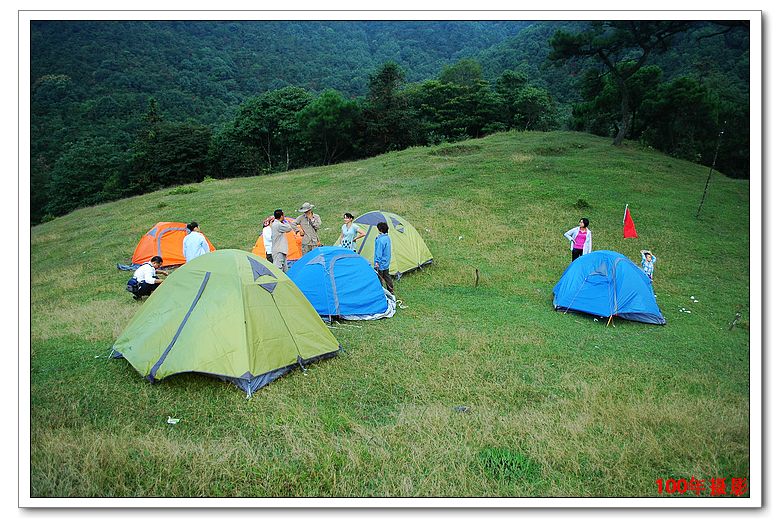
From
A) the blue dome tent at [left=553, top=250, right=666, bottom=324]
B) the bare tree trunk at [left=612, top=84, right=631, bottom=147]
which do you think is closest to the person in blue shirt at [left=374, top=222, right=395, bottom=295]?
the blue dome tent at [left=553, top=250, right=666, bottom=324]

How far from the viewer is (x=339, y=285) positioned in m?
9.48

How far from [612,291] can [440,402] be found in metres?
5.60

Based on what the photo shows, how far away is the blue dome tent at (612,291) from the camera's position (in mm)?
9781

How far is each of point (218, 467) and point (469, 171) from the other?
23.9 metres

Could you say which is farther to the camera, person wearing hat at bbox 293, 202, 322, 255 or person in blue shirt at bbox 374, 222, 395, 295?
person wearing hat at bbox 293, 202, 322, 255

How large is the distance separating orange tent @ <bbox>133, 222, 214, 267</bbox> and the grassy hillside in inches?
39.5

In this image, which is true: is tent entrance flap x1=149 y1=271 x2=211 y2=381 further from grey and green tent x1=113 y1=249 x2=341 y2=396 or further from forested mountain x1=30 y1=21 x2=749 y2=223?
forested mountain x1=30 y1=21 x2=749 y2=223

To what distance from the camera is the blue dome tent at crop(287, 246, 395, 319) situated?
9359 millimetres

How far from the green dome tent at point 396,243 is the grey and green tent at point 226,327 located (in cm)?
602

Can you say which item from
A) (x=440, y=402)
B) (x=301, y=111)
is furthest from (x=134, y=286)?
(x=301, y=111)

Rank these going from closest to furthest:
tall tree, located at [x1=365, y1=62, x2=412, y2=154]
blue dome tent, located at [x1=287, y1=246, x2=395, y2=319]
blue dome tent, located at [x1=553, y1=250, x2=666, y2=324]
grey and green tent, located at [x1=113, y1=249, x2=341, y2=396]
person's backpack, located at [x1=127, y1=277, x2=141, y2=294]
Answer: grey and green tent, located at [x1=113, y1=249, x2=341, y2=396]
blue dome tent, located at [x1=287, y1=246, x2=395, y2=319]
blue dome tent, located at [x1=553, y1=250, x2=666, y2=324]
person's backpack, located at [x1=127, y1=277, x2=141, y2=294]
tall tree, located at [x1=365, y1=62, x2=412, y2=154]
